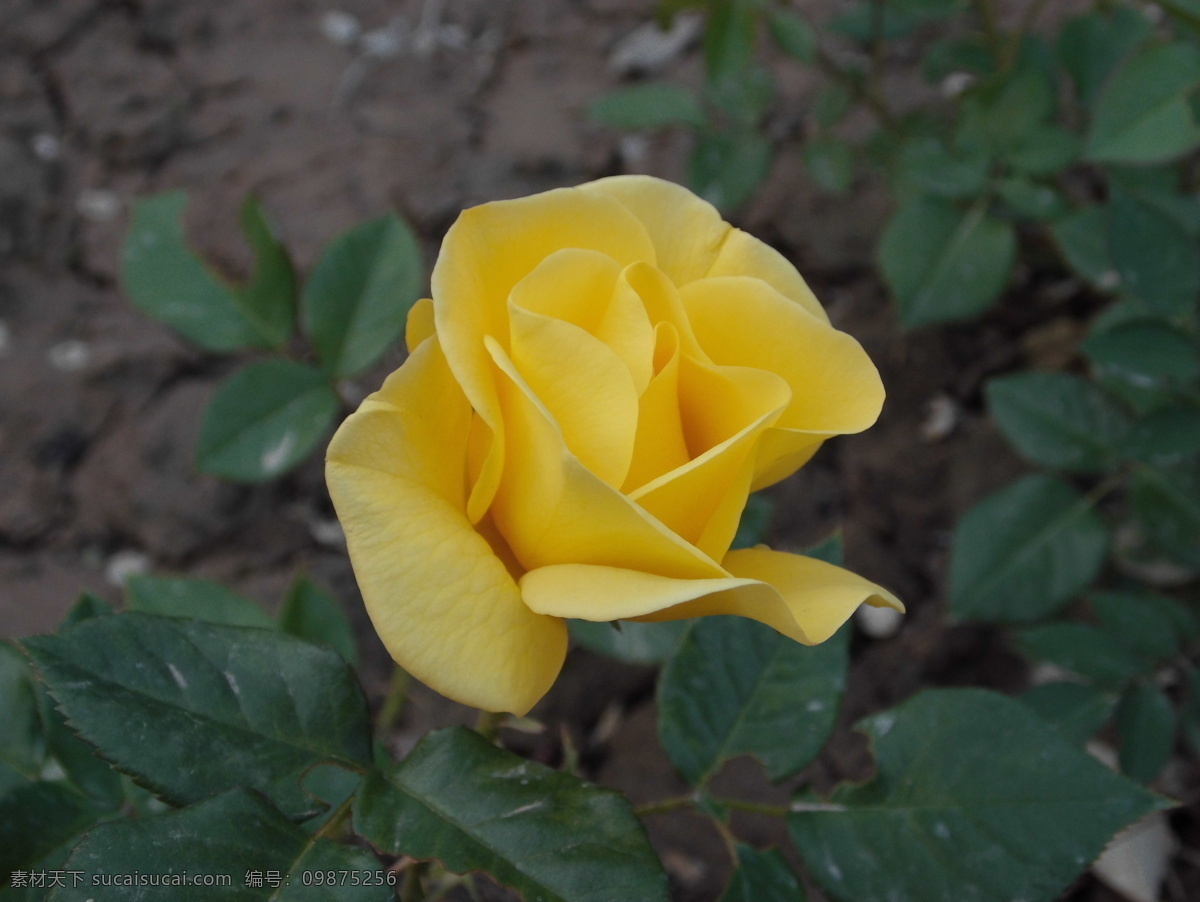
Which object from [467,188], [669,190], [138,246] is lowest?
[467,188]

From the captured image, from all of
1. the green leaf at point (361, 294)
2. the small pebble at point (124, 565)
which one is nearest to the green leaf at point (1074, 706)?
the green leaf at point (361, 294)

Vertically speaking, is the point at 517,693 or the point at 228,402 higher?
the point at 517,693

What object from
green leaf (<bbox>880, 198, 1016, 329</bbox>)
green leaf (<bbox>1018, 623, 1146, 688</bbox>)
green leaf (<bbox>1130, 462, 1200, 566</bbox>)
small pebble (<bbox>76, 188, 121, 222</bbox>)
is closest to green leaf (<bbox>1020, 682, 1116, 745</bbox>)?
green leaf (<bbox>1018, 623, 1146, 688</bbox>)

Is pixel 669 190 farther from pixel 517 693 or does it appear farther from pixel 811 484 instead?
pixel 811 484

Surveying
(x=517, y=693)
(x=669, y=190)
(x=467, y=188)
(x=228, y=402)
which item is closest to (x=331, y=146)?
(x=467, y=188)

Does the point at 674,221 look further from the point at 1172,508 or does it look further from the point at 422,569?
the point at 1172,508
